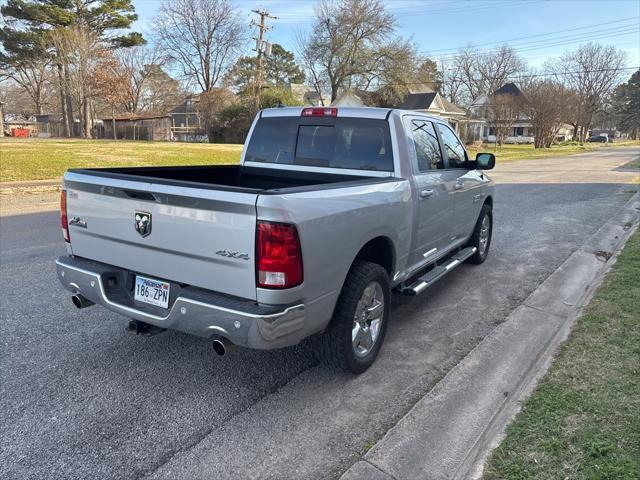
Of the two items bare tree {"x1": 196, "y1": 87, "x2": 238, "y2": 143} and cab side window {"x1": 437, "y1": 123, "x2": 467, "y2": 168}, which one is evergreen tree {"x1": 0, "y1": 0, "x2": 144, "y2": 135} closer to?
bare tree {"x1": 196, "y1": 87, "x2": 238, "y2": 143}

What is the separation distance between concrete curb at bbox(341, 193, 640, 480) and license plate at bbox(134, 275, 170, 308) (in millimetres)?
1500

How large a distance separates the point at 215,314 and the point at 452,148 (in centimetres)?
364

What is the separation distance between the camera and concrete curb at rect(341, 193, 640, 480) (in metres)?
2.58

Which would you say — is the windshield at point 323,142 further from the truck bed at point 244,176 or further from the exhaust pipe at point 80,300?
the exhaust pipe at point 80,300

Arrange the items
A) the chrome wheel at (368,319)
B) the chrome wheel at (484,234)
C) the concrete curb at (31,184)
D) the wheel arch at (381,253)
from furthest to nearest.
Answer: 1. the concrete curb at (31,184)
2. the chrome wheel at (484,234)
3. the wheel arch at (381,253)
4. the chrome wheel at (368,319)

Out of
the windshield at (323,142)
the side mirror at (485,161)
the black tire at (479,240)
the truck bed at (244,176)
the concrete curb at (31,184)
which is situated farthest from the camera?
the concrete curb at (31,184)

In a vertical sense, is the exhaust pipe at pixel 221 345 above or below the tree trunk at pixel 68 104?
below

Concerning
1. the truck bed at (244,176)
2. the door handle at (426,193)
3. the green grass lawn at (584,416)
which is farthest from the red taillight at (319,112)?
the green grass lawn at (584,416)

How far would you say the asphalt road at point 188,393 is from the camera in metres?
2.59

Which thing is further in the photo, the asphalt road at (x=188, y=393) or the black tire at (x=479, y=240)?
the black tire at (x=479, y=240)

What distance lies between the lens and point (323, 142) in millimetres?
4355

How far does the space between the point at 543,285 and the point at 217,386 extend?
4180 millimetres

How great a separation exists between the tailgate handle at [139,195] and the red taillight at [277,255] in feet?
2.65

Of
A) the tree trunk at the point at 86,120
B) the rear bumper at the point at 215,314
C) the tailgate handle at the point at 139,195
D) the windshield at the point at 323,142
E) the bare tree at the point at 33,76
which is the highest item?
the bare tree at the point at 33,76
